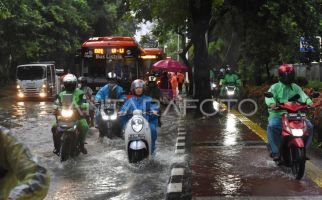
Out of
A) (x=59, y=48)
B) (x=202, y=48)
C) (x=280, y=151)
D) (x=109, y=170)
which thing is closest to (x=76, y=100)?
(x=109, y=170)

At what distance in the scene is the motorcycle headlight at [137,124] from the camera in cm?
923

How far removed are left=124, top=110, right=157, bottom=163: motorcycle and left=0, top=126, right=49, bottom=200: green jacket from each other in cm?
656

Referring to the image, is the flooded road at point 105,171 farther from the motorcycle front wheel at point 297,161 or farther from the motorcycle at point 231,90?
the motorcycle at point 231,90

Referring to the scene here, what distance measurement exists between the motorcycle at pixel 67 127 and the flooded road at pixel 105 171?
229mm

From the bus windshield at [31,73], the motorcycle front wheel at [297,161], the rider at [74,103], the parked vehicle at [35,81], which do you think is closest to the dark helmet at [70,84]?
the rider at [74,103]

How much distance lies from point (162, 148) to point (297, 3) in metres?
9.98

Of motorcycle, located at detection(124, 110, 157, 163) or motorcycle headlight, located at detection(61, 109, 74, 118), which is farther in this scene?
motorcycle headlight, located at detection(61, 109, 74, 118)

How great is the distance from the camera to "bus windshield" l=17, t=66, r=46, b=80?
30328 mm

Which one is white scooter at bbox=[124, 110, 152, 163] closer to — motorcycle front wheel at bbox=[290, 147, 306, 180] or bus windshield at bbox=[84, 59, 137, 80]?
motorcycle front wheel at bbox=[290, 147, 306, 180]

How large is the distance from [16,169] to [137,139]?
673 cm

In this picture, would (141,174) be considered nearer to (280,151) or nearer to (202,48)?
(280,151)

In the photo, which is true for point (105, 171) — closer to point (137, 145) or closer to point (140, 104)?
point (137, 145)

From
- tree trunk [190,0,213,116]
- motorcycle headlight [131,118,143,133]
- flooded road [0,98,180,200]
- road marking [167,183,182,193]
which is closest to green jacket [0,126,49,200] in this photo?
flooded road [0,98,180,200]

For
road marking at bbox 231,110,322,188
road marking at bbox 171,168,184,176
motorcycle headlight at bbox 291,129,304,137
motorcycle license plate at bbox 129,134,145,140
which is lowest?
road marking at bbox 231,110,322,188
